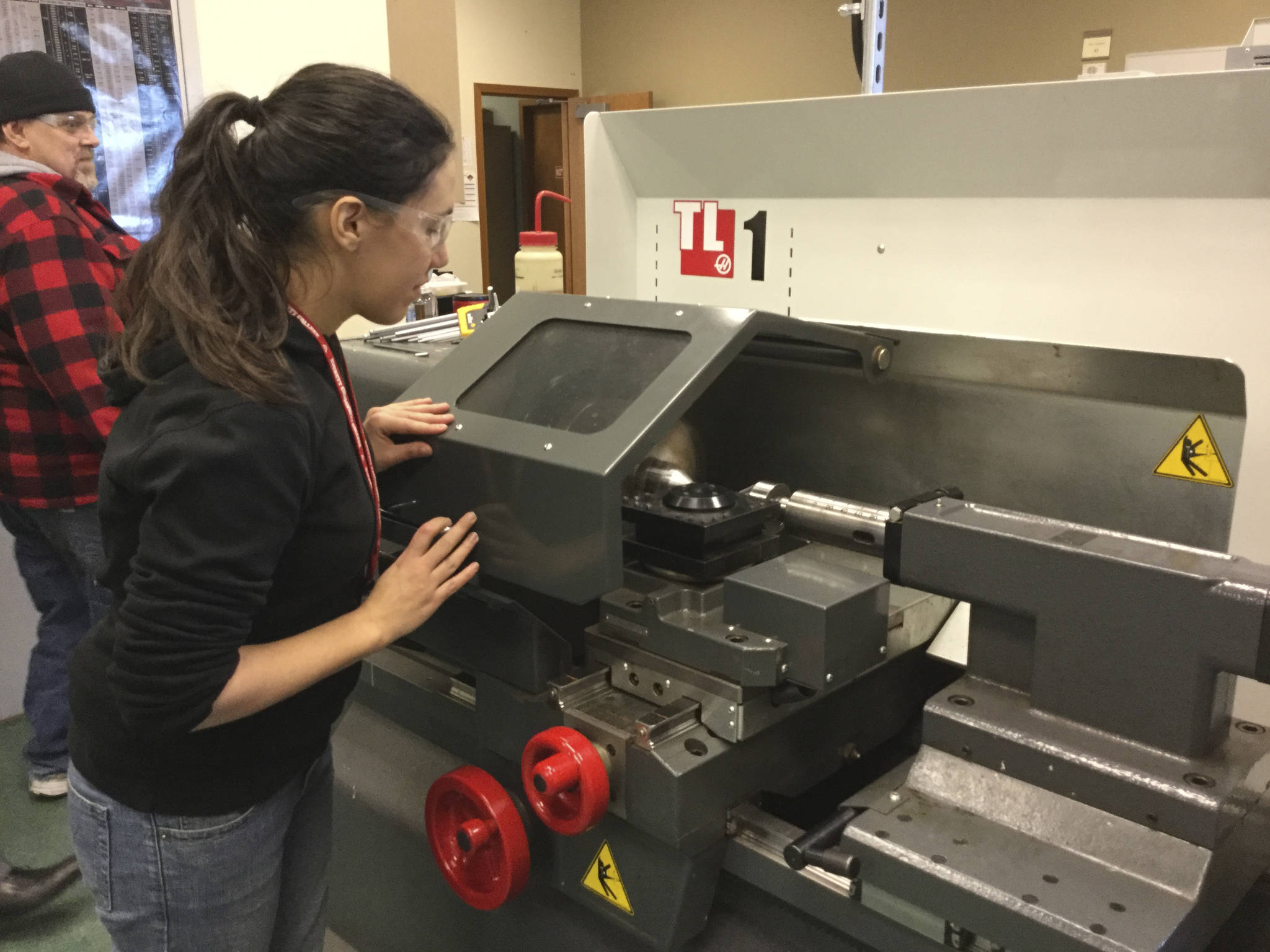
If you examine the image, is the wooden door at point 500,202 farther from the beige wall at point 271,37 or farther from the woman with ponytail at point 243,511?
the woman with ponytail at point 243,511

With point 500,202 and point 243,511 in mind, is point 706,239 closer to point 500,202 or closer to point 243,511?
point 243,511

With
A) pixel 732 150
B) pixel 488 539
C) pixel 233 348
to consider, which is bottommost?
pixel 488 539

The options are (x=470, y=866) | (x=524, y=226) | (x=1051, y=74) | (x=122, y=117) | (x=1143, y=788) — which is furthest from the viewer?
(x=524, y=226)

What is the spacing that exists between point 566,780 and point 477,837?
193 mm

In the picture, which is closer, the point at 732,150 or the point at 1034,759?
the point at 1034,759

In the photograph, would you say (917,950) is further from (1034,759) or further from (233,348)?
(233,348)

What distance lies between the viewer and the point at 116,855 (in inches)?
35.0

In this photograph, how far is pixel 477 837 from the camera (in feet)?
3.27

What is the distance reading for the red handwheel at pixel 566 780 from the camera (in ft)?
2.82

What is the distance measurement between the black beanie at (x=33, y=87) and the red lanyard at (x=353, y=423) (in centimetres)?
127

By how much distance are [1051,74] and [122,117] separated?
3.52m

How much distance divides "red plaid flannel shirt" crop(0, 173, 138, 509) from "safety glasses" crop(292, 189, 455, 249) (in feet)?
3.11

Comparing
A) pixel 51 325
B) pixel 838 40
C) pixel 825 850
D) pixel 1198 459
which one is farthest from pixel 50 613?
pixel 838 40

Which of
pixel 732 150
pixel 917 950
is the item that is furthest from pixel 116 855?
pixel 732 150
